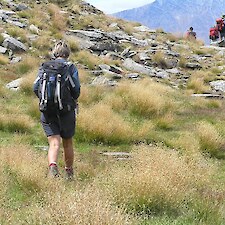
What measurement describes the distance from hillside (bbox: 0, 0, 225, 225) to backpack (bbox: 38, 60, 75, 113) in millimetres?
857

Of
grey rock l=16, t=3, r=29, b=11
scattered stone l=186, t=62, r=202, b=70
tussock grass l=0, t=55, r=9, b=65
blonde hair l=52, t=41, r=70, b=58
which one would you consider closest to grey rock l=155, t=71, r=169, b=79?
scattered stone l=186, t=62, r=202, b=70

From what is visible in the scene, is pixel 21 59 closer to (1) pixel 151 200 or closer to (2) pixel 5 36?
(2) pixel 5 36

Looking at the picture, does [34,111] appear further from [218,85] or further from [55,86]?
[218,85]

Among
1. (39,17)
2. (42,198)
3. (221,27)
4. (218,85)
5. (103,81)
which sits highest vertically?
(39,17)

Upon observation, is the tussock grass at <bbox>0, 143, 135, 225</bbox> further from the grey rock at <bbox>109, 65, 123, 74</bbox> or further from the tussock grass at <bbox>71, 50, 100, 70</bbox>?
the tussock grass at <bbox>71, 50, 100, 70</bbox>

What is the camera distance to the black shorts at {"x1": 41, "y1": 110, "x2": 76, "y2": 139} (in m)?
5.91

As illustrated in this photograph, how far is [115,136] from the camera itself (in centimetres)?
898

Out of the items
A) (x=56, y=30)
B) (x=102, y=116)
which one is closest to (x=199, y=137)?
(x=102, y=116)

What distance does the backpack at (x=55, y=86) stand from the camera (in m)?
5.54

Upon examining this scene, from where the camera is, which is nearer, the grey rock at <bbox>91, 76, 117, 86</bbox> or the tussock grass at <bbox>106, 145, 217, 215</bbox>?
the tussock grass at <bbox>106, 145, 217, 215</bbox>

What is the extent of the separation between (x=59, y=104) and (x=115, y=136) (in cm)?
349

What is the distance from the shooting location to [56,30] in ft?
72.9

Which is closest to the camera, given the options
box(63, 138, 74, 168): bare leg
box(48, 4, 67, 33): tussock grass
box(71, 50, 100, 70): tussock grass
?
box(63, 138, 74, 168): bare leg

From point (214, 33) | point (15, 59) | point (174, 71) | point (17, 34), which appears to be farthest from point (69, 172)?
point (214, 33)
